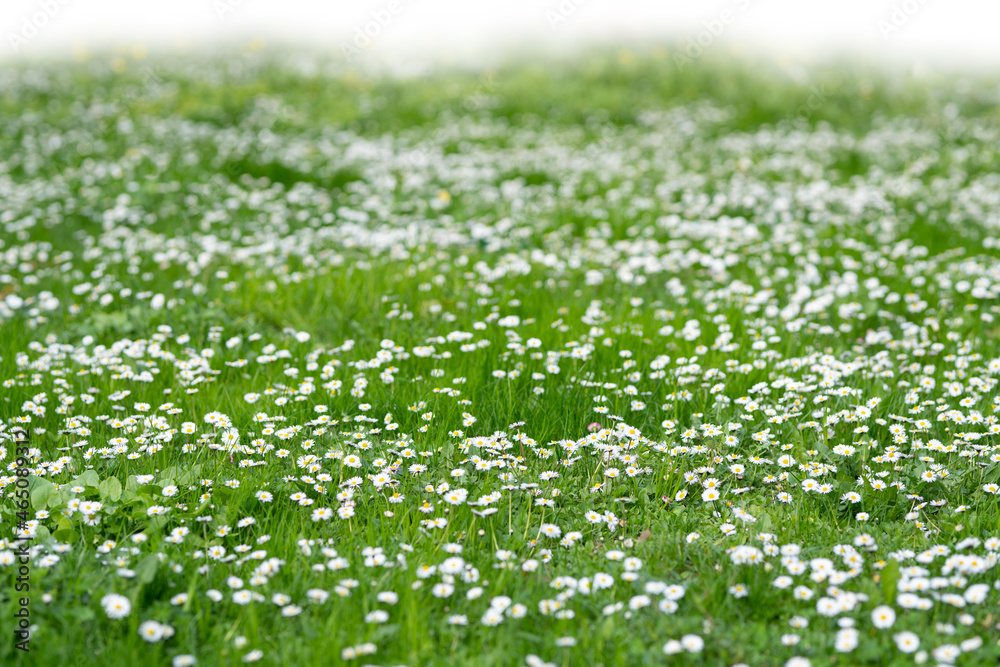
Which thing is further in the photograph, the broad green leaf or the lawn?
the broad green leaf

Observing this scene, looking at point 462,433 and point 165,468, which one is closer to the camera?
point 165,468

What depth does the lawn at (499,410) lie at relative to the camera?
305cm

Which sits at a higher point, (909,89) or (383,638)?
(909,89)

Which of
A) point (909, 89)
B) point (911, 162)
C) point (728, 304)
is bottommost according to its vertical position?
point (728, 304)

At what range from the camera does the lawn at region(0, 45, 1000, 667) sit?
3047mm

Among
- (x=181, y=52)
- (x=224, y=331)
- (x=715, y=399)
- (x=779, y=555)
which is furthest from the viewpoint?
(x=181, y=52)

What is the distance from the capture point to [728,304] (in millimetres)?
6520

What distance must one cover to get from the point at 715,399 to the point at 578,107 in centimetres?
1117

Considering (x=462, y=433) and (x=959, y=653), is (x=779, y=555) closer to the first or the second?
(x=959, y=653)

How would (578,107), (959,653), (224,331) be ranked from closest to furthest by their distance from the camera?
(959,653), (224,331), (578,107)

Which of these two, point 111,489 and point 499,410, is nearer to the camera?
point 111,489

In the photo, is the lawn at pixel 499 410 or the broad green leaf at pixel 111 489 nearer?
the lawn at pixel 499 410

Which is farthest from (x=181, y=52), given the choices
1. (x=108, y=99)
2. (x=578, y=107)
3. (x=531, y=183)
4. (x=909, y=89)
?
(x=909, y=89)

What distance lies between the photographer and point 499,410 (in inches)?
184
